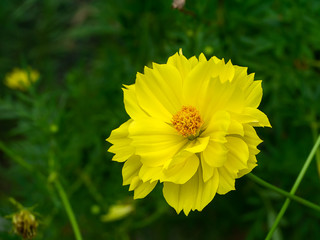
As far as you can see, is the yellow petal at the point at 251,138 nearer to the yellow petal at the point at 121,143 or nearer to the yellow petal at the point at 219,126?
the yellow petal at the point at 219,126

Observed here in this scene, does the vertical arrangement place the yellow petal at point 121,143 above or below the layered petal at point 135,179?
above

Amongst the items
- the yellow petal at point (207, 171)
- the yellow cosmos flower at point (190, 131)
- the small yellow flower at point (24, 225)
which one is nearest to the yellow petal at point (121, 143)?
the yellow cosmos flower at point (190, 131)

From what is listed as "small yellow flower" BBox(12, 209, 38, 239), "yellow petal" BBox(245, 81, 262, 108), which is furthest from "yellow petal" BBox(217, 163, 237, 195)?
"small yellow flower" BBox(12, 209, 38, 239)

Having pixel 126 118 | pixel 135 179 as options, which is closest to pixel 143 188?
pixel 135 179

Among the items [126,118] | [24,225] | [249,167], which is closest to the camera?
[249,167]

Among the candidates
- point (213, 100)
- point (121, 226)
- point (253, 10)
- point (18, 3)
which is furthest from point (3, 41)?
point (213, 100)

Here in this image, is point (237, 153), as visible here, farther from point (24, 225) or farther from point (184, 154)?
point (24, 225)

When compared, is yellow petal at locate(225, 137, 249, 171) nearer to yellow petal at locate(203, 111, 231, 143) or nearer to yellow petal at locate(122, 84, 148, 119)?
yellow petal at locate(203, 111, 231, 143)
